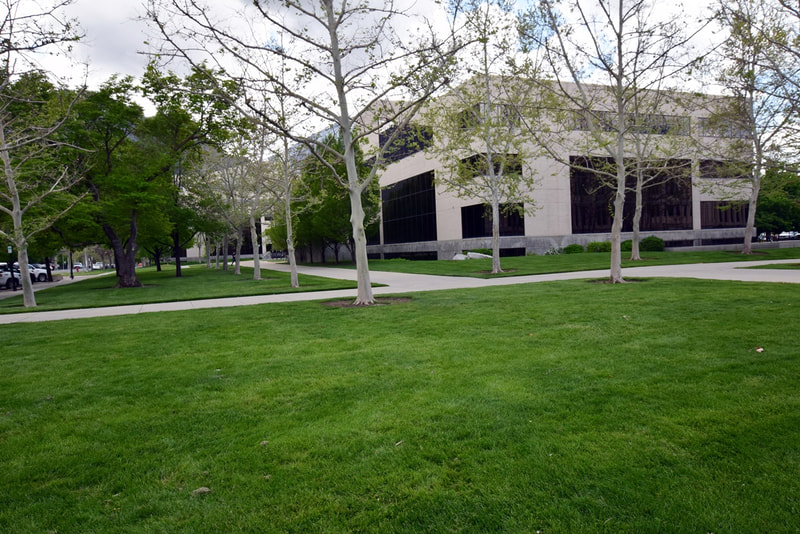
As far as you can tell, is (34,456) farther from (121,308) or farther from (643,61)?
(643,61)

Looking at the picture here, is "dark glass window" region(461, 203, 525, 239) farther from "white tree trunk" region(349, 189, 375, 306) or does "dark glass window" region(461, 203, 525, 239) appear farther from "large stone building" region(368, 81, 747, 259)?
"white tree trunk" region(349, 189, 375, 306)

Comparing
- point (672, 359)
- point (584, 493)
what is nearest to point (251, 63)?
point (672, 359)

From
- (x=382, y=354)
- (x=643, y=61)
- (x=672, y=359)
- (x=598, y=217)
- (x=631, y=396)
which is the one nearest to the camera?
(x=631, y=396)

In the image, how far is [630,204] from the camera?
4041cm

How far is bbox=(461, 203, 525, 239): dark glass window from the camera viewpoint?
121 ft

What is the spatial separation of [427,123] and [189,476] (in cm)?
1952

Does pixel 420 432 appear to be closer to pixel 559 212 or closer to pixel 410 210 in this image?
pixel 559 212

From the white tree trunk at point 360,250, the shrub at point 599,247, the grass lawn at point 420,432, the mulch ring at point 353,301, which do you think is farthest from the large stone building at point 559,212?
the grass lawn at point 420,432

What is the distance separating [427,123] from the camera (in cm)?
2123

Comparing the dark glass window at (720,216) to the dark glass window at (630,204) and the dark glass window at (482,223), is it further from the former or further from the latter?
the dark glass window at (482,223)

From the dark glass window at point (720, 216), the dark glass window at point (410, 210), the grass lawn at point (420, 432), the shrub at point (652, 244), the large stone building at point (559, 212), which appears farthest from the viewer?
the dark glass window at point (410, 210)

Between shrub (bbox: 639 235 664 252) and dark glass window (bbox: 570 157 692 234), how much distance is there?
3.09 m

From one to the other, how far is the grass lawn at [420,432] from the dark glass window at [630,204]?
31.5 m

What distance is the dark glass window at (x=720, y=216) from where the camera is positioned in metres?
43.1
